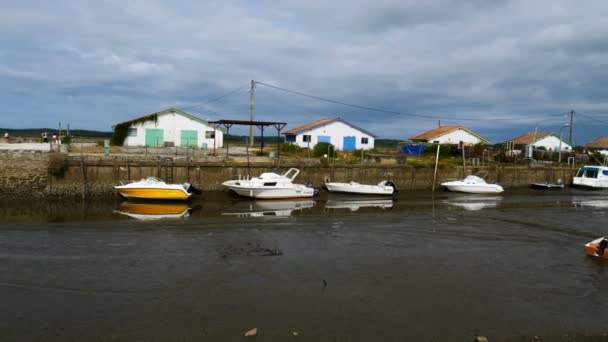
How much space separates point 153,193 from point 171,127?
15.9 m

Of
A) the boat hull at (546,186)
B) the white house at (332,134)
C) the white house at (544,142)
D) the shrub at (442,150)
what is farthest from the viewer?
the white house at (544,142)

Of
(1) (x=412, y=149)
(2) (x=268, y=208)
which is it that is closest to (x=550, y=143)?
(1) (x=412, y=149)

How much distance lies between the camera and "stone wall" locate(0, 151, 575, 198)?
24.3 meters

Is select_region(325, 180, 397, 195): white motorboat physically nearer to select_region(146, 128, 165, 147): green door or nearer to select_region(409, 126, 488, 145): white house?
select_region(146, 128, 165, 147): green door

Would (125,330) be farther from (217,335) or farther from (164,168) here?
(164,168)

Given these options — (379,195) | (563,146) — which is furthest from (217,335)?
(563,146)

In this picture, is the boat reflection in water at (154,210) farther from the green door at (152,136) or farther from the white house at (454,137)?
the white house at (454,137)

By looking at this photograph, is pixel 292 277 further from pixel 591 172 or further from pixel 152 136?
pixel 591 172

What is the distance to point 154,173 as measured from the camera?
2691cm

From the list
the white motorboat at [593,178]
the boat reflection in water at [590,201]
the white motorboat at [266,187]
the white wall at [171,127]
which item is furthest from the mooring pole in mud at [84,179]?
the white motorboat at [593,178]

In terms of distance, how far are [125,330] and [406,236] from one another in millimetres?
11200

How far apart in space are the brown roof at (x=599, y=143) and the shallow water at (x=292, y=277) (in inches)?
2225

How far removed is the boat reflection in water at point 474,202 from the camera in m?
26.4

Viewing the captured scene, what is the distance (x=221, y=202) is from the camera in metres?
25.1
